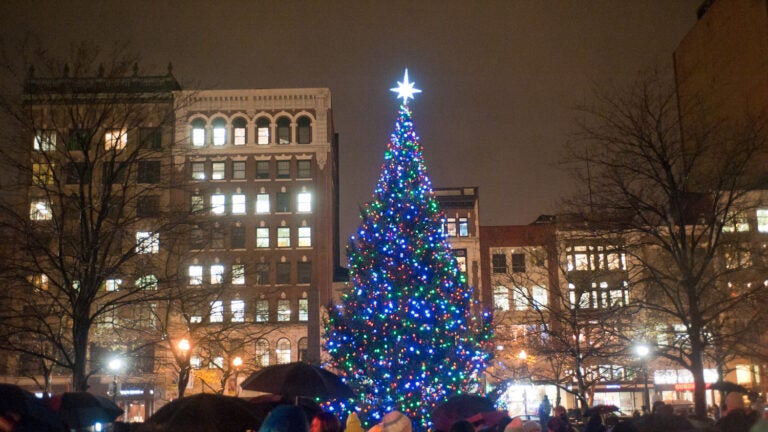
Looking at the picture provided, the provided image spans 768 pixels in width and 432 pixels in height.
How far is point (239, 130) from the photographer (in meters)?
66.6

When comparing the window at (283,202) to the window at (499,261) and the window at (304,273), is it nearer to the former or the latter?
the window at (304,273)

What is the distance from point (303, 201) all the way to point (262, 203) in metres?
3.32

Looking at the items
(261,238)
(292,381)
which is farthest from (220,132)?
(292,381)

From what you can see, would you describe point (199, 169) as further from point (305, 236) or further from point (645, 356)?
point (645, 356)

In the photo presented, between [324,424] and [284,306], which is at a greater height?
[284,306]

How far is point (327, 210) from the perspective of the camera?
65.8 m

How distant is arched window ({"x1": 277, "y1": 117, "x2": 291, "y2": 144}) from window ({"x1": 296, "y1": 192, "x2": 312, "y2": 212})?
4759 mm

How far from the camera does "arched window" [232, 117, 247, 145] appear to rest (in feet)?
218

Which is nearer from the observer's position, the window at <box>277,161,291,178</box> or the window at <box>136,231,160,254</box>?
the window at <box>136,231,160,254</box>

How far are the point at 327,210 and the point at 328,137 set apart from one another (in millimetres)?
6364

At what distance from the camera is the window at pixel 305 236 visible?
65.2 metres

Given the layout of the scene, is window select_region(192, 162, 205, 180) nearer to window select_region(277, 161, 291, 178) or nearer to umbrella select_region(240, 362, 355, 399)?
window select_region(277, 161, 291, 178)

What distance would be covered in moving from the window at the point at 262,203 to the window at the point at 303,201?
2.50 m

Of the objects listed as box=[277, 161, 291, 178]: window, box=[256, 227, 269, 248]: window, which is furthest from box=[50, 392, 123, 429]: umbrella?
box=[277, 161, 291, 178]: window
